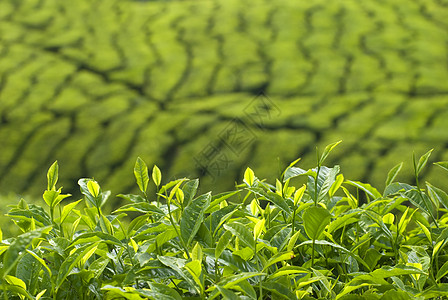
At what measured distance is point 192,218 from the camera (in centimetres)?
52

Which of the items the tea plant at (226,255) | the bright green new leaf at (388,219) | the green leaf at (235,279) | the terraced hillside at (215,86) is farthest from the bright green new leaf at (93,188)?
the terraced hillside at (215,86)

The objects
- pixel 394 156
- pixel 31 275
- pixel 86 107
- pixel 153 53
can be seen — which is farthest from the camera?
pixel 153 53

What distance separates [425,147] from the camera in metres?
2.62

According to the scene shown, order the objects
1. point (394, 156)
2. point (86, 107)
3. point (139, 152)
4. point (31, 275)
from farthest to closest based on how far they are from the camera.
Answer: point (86, 107) < point (139, 152) < point (394, 156) < point (31, 275)

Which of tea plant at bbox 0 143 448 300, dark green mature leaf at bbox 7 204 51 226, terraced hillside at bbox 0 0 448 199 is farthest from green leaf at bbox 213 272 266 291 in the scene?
terraced hillside at bbox 0 0 448 199

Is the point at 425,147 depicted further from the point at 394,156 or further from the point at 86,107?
the point at 86,107

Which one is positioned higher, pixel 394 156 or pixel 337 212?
pixel 337 212

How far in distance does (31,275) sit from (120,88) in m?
2.83

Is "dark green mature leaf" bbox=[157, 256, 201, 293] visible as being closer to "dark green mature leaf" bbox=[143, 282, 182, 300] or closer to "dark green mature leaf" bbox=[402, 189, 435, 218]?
"dark green mature leaf" bbox=[143, 282, 182, 300]

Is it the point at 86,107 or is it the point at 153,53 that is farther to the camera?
the point at 153,53

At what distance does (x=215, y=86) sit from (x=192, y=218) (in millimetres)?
2720

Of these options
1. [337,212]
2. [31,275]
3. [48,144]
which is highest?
[31,275]

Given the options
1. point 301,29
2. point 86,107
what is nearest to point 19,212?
point 86,107

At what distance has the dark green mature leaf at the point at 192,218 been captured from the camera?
509mm
